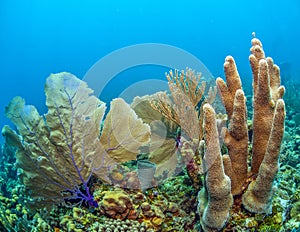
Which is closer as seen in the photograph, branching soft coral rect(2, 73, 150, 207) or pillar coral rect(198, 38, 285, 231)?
pillar coral rect(198, 38, 285, 231)

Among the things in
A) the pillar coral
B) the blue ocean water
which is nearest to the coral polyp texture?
the pillar coral

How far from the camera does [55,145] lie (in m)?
3.34

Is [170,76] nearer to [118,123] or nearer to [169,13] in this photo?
[118,123]

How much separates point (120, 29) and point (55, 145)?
402 ft

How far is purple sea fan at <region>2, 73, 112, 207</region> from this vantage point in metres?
3.30

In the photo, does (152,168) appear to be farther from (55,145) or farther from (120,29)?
(120,29)

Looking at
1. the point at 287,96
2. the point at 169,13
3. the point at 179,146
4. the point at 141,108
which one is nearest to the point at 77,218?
the point at 179,146

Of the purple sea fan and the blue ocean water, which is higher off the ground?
the blue ocean water

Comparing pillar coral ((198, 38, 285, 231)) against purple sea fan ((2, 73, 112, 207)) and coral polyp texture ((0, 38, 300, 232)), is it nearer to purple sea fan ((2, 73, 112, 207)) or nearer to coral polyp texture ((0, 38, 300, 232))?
coral polyp texture ((0, 38, 300, 232))

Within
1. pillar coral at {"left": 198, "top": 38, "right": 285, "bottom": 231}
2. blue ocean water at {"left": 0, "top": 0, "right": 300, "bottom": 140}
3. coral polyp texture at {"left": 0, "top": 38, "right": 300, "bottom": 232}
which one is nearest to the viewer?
pillar coral at {"left": 198, "top": 38, "right": 285, "bottom": 231}

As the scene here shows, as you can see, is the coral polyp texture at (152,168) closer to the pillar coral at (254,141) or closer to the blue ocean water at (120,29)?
the pillar coral at (254,141)

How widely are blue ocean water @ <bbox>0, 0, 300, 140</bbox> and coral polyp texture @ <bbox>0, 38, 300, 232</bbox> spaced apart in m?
95.6

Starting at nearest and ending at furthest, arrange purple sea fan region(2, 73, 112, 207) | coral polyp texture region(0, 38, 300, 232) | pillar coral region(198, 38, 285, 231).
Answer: pillar coral region(198, 38, 285, 231) → coral polyp texture region(0, 38, 300, 232) → purple sea fan region(2, 73, 112, 207)

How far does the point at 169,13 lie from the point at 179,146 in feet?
399
